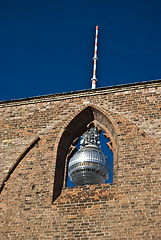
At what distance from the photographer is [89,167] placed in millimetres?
10586

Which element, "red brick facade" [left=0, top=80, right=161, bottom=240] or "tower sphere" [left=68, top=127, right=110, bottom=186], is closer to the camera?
"red brick facade" [left=0, top=80, right=161, bottom=240]

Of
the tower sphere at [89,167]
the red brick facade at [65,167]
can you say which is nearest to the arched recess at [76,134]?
the red brick facade at [65,167]

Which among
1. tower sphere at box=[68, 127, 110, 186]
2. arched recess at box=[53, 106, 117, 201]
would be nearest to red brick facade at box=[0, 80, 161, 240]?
arched recess at box=[53, 106, 117, 201]

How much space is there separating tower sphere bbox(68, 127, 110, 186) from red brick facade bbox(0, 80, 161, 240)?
0.27m

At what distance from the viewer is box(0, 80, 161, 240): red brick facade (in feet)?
29.8

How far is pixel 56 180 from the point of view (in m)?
10.1

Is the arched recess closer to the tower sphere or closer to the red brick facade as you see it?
the red brick facade

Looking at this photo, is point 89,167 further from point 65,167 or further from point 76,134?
point 76,134

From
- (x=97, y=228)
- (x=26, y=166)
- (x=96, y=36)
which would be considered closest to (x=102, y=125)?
(x=26, y=166)

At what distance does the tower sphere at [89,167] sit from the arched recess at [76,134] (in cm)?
22

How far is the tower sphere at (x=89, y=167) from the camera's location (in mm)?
10586

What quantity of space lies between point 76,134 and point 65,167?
102 centimetres

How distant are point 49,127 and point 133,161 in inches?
96.5

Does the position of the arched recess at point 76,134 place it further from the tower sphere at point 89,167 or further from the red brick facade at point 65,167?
the tower sphere at point 89,167
